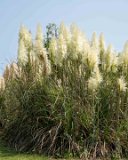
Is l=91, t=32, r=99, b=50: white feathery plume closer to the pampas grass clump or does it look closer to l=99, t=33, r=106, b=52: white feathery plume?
the pampas grass clump

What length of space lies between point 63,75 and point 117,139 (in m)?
1.81

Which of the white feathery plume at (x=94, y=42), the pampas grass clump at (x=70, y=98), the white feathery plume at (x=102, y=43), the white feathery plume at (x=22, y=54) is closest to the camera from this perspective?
the pampas grass clump at (x=70, y=98)

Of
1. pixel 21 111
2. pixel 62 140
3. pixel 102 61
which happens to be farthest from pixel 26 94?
Answer: pixel 102 61

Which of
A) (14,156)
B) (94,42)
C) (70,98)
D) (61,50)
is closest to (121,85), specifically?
(70,98)

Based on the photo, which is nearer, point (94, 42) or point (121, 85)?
point (121, 85)

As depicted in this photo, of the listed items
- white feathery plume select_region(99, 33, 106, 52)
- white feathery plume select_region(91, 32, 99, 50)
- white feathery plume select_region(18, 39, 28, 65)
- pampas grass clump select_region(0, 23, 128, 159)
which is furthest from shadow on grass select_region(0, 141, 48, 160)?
white feathery plume select_region(99, 33, 106, 52)

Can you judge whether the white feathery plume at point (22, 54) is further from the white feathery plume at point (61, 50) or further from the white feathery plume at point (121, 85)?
the white feathery plume at point (121, 85)

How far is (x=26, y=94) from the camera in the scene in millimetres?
9312

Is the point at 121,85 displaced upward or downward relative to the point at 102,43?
downward

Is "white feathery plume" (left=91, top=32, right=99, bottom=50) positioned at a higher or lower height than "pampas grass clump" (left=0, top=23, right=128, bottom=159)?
higher

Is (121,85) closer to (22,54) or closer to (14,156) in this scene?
(22,54)

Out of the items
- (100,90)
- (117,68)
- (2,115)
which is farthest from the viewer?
A: (2,115)

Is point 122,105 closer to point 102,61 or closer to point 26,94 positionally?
point 102,61

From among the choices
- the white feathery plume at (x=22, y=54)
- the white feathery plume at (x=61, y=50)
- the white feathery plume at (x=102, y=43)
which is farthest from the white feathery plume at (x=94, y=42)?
the white feathery plume at (x=22, y=54)
